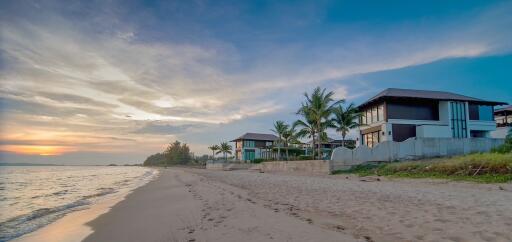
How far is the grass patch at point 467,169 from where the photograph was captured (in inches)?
545

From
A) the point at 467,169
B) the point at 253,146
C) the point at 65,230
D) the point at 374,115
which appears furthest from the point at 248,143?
the point at 65,230

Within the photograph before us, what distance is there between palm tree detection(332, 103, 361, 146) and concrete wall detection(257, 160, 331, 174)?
6.58m

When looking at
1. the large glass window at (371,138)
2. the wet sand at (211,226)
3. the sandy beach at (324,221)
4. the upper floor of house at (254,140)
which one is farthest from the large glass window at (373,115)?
the upper floor of house at (254,140)

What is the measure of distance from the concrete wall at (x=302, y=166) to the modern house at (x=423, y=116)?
8.39m

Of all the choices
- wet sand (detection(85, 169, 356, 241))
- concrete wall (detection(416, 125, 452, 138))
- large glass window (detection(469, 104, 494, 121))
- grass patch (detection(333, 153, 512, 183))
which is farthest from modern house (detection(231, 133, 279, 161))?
wet sand (detection(85, 169, 356, 241))

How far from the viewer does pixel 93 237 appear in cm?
664

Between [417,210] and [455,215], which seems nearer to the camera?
[455,215]

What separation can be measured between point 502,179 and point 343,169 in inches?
462

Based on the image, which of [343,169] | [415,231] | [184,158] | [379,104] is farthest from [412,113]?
[184,158]

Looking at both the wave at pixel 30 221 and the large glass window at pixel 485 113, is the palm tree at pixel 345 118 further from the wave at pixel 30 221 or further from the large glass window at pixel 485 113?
the wave at pixel 30 221

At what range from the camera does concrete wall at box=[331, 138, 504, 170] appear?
24.5 meters

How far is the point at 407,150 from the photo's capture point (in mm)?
25047

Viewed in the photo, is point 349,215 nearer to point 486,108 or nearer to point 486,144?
point 486,144

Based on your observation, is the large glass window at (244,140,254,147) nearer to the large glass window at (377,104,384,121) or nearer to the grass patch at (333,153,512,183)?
the large glass window at (377,104,384,121)
